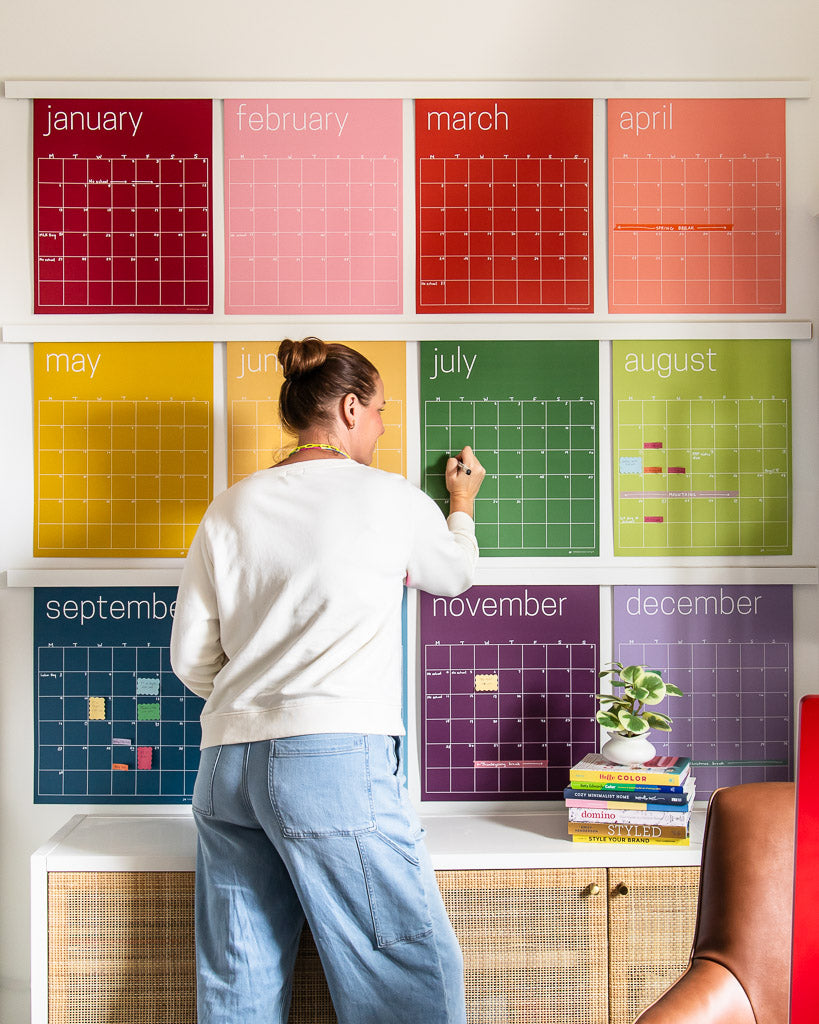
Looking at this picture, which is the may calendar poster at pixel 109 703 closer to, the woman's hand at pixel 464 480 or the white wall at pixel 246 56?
the white wall at pixel 246 56

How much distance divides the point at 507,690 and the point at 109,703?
0.94m

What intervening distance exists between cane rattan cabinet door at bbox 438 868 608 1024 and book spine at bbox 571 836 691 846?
0.08 meters

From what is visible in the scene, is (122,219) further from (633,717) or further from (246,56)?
(633,717)

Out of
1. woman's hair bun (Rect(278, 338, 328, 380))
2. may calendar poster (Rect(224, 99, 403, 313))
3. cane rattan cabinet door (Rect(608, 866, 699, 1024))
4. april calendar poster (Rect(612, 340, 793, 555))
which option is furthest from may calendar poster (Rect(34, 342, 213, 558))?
cane rattan cabinet door (Rect(608, 866, 699, 1024))

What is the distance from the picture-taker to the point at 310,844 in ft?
4.70

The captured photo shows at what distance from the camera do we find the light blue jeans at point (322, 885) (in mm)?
1437

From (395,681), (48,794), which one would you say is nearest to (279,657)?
(395,681)

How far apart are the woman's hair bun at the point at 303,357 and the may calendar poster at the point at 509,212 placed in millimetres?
442

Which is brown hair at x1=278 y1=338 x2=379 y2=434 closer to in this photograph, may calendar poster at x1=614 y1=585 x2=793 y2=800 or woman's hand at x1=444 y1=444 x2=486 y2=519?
woman's hand at x1=444 y1=444 x2=486 y2=519

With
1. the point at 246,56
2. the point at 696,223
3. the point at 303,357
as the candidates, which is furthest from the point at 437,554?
the point at 246,56

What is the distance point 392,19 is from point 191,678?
1564 millimetres

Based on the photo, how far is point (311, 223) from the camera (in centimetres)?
201

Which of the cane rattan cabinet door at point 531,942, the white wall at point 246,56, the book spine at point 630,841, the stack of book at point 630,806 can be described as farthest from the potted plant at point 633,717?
the white wall at point 246,56

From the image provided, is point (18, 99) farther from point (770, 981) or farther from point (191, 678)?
point (770, 981)
